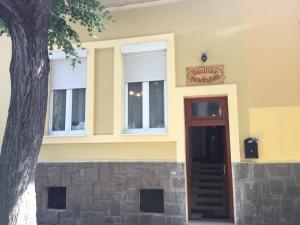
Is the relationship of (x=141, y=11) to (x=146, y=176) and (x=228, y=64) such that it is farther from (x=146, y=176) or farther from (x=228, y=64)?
(x=146, y=176)

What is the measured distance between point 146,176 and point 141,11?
4017 mm

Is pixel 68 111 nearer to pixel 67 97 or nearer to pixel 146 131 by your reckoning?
pixel 67 97

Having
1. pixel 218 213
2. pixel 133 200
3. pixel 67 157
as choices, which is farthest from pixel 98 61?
pixel 218 213

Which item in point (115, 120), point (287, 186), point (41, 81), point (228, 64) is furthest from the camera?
point (115, 120)

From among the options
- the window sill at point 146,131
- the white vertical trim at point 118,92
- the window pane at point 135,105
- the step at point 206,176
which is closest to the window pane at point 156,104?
the window sill at point 146,131

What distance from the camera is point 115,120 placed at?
7.82 meters

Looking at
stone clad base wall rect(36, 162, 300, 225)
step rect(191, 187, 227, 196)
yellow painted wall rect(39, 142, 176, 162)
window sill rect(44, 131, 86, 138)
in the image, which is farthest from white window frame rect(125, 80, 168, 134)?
step rect(191, 187, 227, 196)

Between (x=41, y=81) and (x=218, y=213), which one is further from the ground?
(x=41, y=81)

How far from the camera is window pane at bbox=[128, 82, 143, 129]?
7969 mm

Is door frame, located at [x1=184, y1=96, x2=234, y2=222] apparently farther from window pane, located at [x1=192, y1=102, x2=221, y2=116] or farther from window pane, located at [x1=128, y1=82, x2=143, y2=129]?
window pane, located at [x1=128, y1=82, x2=143, y2=129]

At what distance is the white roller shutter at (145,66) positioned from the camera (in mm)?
7789

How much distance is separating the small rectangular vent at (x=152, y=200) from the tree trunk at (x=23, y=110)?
11.0 feet

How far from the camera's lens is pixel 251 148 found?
22.5ft

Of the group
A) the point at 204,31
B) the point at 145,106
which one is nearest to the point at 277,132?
the point at 204,31
